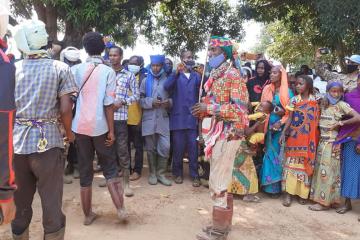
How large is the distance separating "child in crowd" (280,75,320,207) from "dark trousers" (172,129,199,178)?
1.26 meters

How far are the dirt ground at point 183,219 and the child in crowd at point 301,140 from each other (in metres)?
0.24

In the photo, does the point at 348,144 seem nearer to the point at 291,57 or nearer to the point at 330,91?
the point at 330,91

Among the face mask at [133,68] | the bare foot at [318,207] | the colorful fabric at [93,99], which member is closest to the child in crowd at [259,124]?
the bare foot at [318,207]

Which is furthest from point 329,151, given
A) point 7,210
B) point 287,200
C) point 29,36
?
point 7,210

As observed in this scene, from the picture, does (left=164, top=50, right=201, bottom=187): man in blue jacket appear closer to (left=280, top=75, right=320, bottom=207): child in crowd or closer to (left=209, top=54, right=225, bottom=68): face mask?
(left=280, top=75, right=320, bottom=207): child in crowd

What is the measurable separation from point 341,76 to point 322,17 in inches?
81.3

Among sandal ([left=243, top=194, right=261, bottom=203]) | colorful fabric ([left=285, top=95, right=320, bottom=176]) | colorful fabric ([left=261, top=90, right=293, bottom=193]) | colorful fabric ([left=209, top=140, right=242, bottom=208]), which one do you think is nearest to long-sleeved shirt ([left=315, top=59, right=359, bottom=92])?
colorful fabric ([left=285, top=95, right=320, bottom=176])

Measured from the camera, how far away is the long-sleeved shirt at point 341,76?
5188 mm

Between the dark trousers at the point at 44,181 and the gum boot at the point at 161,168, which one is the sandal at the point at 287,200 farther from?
the dark trousers at the point at 44,181

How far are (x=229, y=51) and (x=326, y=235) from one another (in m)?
2.16

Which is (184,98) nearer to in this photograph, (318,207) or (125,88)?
(125,88)

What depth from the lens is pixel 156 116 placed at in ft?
18.5

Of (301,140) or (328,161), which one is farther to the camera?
(301,140)

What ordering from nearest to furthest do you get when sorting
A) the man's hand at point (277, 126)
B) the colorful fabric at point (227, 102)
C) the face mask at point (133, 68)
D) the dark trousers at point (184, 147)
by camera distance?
the colorful fabric at point (227, 102) → the man's hand at point (277, 126) → the dark trousers at point (184, 147) → the face mask at point (133, 68)
